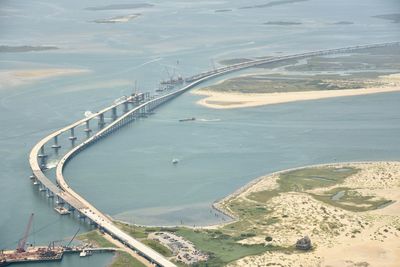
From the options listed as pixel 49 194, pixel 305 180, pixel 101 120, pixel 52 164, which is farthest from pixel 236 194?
pixel 101 120

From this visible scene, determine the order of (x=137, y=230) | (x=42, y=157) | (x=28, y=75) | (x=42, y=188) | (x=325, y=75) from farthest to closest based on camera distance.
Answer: (x=28, y=75), (x=325, y=75), (x=42, y=157), (x=42, y=188), (x=137, y=230)

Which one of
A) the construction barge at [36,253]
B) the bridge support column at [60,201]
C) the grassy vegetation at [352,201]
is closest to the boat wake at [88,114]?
the bridge support column at [60,201]

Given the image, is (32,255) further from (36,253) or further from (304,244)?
(304,244)

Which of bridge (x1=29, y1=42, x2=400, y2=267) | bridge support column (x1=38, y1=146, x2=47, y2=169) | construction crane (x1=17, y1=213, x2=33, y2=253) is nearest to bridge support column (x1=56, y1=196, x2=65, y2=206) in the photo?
bridge (x1=29, y1=42, x2=400, y2=267)

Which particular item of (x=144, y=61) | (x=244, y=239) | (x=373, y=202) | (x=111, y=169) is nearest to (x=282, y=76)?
(x=144, y=61)

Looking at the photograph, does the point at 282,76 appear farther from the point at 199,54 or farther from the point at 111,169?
the point at 111,169

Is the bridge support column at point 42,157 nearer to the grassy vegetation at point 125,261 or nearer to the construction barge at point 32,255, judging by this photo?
the construction barge at point 32,255
